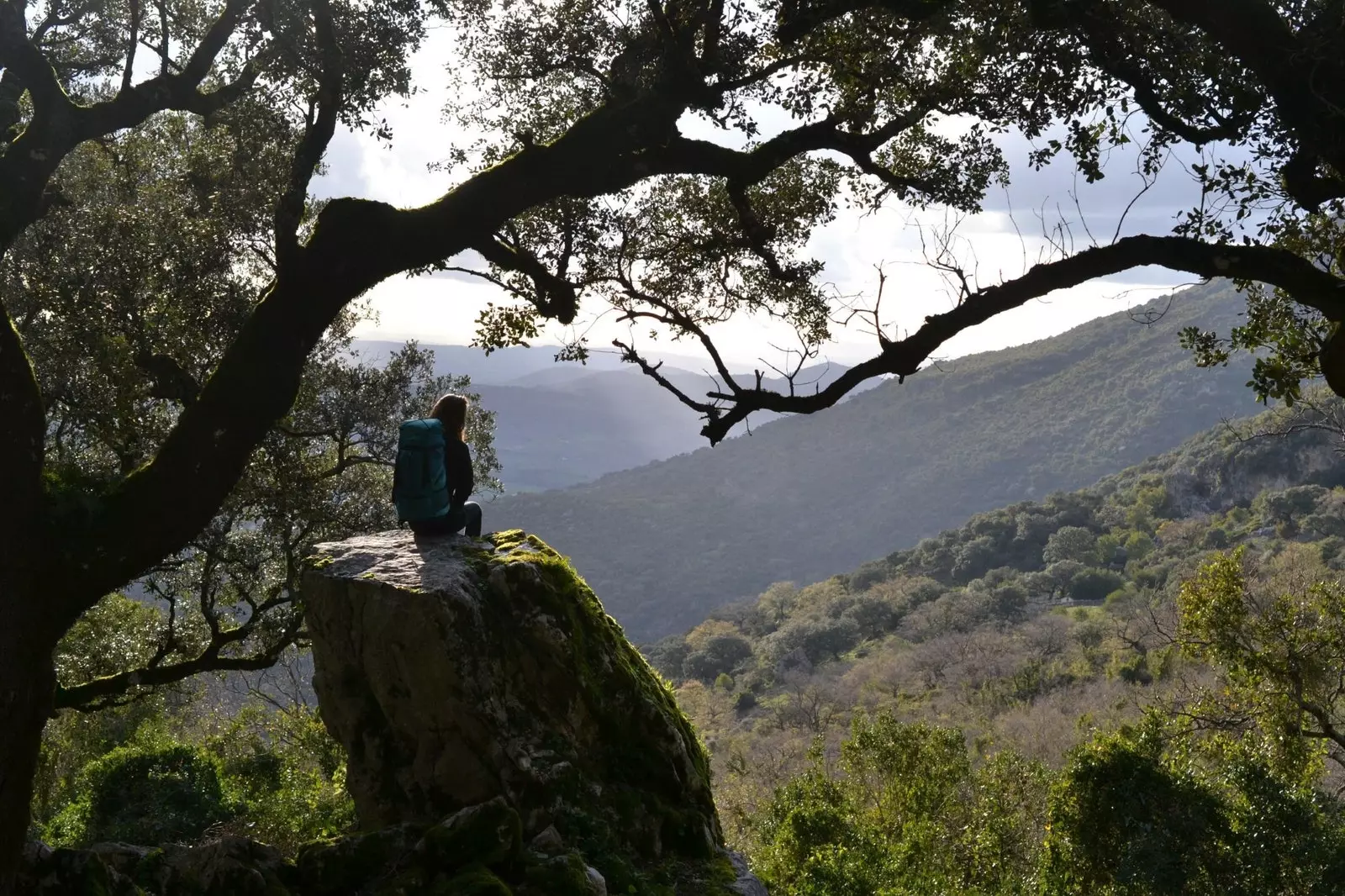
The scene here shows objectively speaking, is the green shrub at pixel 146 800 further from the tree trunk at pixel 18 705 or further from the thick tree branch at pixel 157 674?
the tree trunk at pixel 18 705

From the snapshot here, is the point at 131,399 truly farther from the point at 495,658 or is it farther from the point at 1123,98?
the point at 1123,98

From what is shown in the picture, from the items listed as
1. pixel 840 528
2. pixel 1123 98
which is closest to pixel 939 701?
pixel 1123 98

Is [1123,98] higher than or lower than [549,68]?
lower

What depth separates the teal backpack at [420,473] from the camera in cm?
796

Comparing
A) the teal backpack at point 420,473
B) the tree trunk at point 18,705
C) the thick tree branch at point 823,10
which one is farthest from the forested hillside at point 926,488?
the tree trunk at point 18,705

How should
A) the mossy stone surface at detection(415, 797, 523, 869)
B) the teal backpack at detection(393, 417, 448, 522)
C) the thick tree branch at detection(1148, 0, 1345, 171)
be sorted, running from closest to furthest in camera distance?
the mossy stone surface at detection(415, 797, 523, 869), the thick tree branch at detection(1148, 0, 1345, 171), the teal backpack at detection(393, 417, 448, 522)

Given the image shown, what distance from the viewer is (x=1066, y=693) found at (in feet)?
188

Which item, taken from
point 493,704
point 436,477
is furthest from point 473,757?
point 436,477

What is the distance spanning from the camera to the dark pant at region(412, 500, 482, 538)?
8.40 metres

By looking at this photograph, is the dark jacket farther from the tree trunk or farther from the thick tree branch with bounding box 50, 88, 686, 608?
the tree trunk

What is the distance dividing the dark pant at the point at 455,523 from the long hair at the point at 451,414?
0.72 meters

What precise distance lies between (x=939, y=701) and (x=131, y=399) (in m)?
60.3

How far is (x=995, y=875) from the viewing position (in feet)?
52.2

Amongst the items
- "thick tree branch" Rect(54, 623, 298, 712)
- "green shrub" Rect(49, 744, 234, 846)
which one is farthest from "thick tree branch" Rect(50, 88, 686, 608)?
"green shrub" Rect(49, 744, 234, 846)
